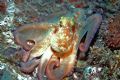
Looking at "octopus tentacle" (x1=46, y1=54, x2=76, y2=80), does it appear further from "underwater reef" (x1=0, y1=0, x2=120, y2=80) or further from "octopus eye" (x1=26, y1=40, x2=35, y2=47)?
"octopus eye" (x1=26, y1=40, x2=35, y2=47)

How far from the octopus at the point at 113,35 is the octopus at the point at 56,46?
0.41 meters

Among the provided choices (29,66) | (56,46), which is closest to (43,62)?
(29,66)

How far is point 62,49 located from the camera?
4.46 m

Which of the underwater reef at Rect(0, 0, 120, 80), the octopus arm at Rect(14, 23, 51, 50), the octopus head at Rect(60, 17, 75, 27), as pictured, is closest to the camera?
the underwater reef at Rect(0, 0, 120, 80)

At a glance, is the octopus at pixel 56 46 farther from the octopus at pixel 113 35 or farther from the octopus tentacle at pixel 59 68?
the octopus at pixel 113 35

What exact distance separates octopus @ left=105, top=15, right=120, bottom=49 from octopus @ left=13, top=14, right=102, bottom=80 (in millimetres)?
406

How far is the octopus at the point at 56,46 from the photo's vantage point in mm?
4414

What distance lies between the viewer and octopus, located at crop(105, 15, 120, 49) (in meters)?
4.74

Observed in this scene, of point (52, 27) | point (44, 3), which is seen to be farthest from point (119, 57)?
point (44, 3)

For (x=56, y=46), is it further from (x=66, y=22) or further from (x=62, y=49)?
(x=66, y=22)

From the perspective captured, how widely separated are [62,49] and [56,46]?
0.12m

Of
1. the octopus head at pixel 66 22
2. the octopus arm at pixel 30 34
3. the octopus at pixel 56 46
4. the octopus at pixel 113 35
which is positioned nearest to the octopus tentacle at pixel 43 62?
the octopus at pixel 56 46

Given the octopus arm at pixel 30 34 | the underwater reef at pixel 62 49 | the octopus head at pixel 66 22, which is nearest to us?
the underwater reef at pixel 62 49

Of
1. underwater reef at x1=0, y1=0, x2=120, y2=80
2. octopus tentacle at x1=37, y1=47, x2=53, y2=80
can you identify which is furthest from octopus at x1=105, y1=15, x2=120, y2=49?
octopus tentacle at x1=37, y1=47, x2=53, y2=80
